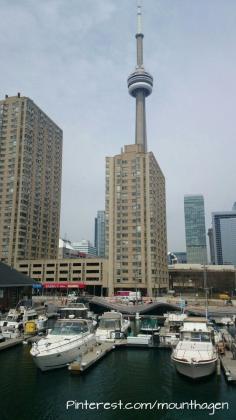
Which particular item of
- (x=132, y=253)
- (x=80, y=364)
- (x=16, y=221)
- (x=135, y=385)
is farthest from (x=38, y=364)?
(x=16, y=221)

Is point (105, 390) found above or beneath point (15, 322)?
beneath

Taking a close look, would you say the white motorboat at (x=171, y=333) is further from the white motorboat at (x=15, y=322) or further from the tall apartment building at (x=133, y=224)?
the tall apartment building at (x=133, y=224)

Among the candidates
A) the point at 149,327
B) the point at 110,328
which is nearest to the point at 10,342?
the point at 110,328

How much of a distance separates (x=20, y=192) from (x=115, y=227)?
53585 millimetres

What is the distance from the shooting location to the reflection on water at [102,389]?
23266mm

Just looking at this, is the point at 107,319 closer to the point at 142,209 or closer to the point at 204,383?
the point at 204,383

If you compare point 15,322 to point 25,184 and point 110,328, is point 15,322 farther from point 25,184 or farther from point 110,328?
point 25,184

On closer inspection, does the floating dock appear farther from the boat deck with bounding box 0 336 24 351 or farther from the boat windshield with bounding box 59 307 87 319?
the boat deck with bounding box 0 336 24 351

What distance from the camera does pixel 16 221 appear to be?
158375mm

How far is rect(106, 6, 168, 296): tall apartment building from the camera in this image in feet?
443

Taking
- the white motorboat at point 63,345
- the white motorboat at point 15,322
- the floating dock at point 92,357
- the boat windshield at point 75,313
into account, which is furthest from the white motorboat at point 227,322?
the white motorboat at point 15,322

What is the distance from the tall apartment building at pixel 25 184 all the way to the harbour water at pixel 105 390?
126m

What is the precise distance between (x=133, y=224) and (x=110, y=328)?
302 feet

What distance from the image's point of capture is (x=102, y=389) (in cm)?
2827
